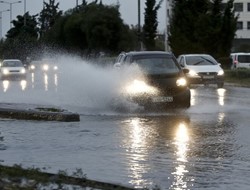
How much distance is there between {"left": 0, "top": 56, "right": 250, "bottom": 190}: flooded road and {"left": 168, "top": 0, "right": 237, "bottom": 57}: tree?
3103 centimetres

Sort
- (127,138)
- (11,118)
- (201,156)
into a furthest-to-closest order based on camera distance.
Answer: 1. (11,118)
2. (127,138)
3. (201,156)

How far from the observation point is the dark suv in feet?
60.1

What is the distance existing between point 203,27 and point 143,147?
1501 inches

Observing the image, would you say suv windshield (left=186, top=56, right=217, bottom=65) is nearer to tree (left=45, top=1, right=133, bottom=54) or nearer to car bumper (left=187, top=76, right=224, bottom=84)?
car bumper (left=187, top=76, right=224, bottom=84)

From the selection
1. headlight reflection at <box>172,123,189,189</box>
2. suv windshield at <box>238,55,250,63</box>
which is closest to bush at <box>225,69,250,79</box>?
suv windshield at <box>238,55,250,63</box>

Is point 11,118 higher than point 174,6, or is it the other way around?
point 174,6

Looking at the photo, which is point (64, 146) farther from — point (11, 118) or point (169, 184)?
point (11, 118)

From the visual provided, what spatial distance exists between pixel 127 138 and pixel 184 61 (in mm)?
22357

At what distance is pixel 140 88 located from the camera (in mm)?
18328

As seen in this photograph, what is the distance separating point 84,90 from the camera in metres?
21.6

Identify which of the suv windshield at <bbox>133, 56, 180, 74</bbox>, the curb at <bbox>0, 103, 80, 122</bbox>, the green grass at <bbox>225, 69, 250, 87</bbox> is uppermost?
the suv windshield at <bbox>133, 56, 180, 74</bbox>

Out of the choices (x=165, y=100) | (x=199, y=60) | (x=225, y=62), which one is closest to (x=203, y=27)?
(x=225, y=62)

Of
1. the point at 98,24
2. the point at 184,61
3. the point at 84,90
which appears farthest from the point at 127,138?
the point at 98,24

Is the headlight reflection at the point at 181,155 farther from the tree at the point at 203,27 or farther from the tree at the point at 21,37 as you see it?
the tree at the point at 21,37
